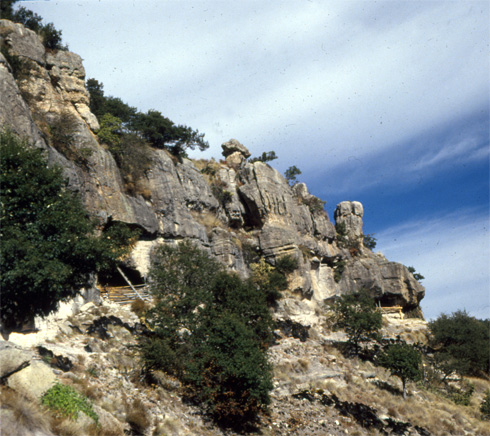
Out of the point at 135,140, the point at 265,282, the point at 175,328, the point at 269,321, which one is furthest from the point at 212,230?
the point at 175,328

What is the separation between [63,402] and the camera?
10586mm

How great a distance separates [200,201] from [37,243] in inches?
1199

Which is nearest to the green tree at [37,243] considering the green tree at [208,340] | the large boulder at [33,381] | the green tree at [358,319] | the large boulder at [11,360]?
the large boulder at [33,381]

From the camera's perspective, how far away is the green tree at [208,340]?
18969 millimetres

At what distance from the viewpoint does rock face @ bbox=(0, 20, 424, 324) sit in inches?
1265

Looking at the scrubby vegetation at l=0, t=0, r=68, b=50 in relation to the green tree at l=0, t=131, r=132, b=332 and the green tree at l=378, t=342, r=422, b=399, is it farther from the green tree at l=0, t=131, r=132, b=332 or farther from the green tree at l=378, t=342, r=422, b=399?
the green tree at l=378, t=342, r=422, b=399

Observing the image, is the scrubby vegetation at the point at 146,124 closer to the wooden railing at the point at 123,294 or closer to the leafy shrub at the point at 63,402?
the wooden railing at the point at 123,294

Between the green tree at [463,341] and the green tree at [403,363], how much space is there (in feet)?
31.1

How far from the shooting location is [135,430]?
1423cm

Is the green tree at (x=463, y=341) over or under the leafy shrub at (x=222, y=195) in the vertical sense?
under

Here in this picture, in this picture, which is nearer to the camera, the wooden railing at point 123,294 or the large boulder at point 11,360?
the large boulder at point 11,360

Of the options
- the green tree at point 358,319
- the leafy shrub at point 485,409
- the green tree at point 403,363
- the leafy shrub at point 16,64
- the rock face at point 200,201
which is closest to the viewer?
the green tree at point 403,363

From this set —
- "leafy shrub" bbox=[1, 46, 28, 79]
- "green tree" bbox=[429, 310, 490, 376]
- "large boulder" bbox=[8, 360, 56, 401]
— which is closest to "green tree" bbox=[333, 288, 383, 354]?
"green tree" bbox=[429, 310, 490, 376]

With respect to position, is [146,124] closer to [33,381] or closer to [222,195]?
[222,195]
